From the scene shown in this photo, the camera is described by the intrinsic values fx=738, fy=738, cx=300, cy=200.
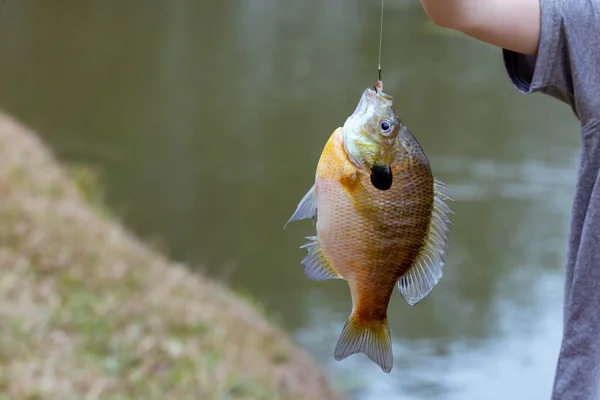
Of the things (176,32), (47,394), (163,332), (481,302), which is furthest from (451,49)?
(47,394)

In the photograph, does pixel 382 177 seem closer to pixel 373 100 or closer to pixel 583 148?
pixel 373 100

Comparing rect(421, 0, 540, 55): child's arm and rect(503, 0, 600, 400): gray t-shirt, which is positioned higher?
rect(421, 0, 540, 55): child's arm

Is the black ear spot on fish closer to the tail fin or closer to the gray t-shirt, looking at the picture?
the tail fin

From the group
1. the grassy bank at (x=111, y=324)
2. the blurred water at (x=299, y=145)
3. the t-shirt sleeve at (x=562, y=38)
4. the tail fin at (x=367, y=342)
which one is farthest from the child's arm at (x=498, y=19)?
the blurred water at (x=299, y=145)

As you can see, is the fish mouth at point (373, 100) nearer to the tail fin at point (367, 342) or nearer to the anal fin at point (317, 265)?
the anal fin at point (317, 265)

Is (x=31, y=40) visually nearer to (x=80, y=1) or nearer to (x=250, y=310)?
(x=80, y=1)

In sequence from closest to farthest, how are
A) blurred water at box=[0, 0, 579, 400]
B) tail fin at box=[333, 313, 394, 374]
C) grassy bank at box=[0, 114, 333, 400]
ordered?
tail fin at box=[333, 313, 394, 374], grassy bank at box=[0, 114, 333, 400], blurred water at box=[0, 0, 579, 400]

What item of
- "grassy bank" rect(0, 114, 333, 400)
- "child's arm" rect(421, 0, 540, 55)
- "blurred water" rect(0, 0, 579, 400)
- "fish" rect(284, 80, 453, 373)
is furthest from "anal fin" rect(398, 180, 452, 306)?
"blurred water" rect(0, 0, 579, 400)
